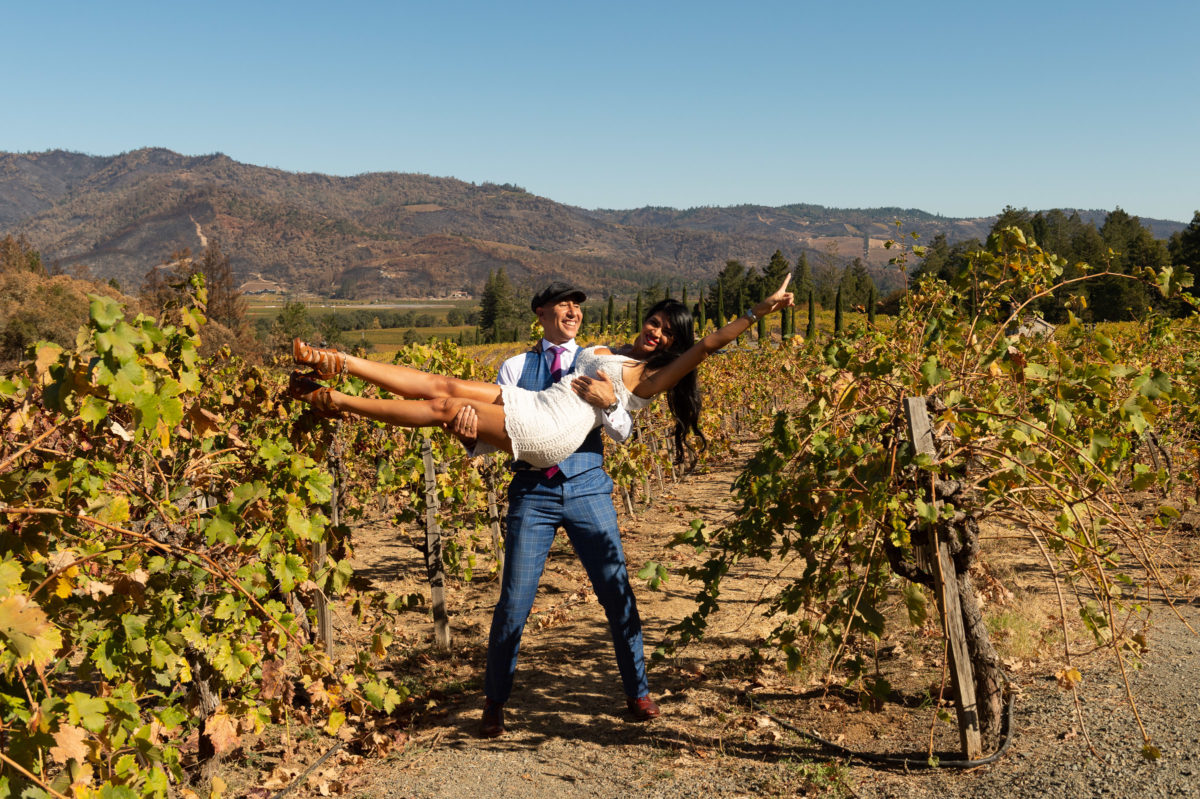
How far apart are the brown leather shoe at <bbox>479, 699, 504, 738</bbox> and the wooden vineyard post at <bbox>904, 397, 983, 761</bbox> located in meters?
1.95

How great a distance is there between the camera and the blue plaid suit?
10.9 ft

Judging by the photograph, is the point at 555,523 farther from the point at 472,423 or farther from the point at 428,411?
the point at 428,411

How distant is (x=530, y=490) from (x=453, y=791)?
4.14 ft

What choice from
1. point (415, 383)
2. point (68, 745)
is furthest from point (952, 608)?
point (68, 745)

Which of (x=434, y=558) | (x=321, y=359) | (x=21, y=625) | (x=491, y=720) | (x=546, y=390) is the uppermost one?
(x=321, y=359)

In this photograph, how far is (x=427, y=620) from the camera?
594 cm

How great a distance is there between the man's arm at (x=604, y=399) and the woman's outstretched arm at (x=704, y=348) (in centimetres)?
14

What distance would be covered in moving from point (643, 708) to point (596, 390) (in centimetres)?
156

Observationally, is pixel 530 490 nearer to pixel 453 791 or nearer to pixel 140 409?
pixel 453 791

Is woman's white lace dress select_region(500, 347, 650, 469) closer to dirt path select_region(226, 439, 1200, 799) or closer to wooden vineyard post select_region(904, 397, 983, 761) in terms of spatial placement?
dirt path select_region(226, 439, 1200, 799)

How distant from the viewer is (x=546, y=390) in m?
3.25

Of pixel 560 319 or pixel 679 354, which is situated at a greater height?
pixel 560 319

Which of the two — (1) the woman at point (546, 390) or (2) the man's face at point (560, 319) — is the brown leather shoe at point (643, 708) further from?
(2) the man's face at point (560, 319)

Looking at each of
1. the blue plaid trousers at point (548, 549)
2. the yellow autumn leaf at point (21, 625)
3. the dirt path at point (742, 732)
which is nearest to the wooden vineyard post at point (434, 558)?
the dirt path at point (742, 732)
